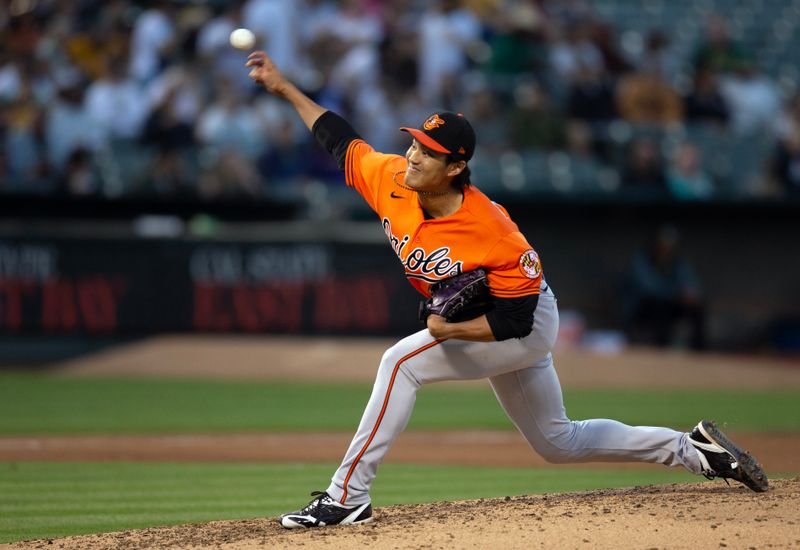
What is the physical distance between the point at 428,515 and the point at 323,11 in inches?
448

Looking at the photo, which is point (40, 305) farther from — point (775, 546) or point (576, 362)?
point (775, 546)

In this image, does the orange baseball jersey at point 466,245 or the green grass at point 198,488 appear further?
the green grass at point 198,488

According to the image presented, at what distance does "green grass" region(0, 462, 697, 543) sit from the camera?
19.2 ft

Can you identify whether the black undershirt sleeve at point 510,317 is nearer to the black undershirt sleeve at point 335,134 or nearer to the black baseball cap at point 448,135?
the black baseball cap at point 448,135

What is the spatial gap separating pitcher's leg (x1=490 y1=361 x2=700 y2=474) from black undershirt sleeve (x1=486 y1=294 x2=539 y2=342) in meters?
0.35

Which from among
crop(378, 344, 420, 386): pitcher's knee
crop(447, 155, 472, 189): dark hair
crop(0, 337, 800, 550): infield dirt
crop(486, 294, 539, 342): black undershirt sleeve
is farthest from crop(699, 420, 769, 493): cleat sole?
crop(447, 155, 472, 189): dark hair

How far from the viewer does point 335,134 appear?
5.48 metres

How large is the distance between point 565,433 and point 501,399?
0.32m

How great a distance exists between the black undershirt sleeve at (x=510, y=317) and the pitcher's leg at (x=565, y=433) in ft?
1.15

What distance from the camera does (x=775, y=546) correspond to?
4504 millimetres

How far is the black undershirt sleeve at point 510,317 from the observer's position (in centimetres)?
483

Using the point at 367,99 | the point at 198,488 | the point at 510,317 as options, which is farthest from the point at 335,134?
the point at 367,99

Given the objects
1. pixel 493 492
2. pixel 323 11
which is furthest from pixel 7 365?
pixel 493 492

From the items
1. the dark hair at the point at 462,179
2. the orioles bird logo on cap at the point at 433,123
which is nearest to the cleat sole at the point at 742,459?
the dark hair at the point at 462,179
